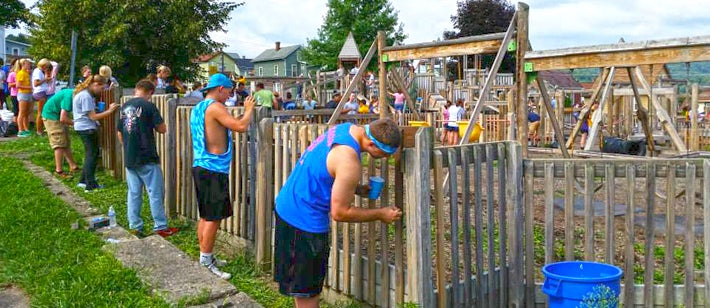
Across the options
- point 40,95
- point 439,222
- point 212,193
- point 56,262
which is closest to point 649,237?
point 439,222

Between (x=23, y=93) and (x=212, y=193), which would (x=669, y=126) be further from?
(x=23, y=93)

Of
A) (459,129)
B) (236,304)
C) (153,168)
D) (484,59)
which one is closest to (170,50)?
(459,129)

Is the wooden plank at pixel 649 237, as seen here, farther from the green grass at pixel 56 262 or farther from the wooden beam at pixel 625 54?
the green grass at pixel 56 262

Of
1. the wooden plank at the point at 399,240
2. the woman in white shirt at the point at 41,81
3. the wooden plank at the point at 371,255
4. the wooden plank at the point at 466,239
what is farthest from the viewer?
the woman in white shirt at the point at 41,81

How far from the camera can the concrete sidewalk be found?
15.4 ft

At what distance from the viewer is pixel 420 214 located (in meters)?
4.26

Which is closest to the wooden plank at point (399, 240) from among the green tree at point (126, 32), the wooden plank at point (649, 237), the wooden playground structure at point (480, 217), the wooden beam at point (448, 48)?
the wooden playground structure at point (480, 217)

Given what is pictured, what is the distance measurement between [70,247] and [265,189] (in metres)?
1.93

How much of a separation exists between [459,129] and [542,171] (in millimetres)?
14351

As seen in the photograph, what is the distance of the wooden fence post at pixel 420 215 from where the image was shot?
13.9 ft

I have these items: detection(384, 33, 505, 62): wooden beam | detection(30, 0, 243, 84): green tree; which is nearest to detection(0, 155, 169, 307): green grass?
detection(384, 33, 505, 62): wooden beam

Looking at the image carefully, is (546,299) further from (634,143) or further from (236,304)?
(634,143)

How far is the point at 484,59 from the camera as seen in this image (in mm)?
57562

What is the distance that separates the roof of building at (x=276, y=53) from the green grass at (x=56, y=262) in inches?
3209
